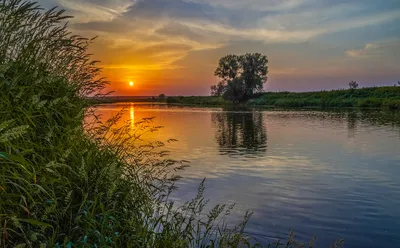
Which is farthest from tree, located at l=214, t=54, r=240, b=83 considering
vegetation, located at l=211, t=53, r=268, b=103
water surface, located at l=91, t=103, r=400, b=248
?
water surface, located at l=91, t=103, r=400, b=248

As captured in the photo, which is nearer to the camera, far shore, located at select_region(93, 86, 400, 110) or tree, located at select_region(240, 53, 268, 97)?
far shore, located at select_region(93, 86, 400, 110)

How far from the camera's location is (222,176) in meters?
15.8

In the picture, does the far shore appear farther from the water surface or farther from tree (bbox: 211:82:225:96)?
the water surface

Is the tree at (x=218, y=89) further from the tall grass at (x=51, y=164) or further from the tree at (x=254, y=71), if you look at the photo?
the tall grass at (x=51, y=164)

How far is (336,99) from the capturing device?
97.0m

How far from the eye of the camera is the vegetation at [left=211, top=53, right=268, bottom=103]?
115 m

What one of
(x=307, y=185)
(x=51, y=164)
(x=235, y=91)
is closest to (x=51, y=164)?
(x=51, y=164)

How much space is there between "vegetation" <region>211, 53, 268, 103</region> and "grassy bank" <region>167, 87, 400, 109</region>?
11.9ft

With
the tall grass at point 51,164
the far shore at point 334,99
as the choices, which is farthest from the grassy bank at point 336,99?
the tall grass at point 51,164

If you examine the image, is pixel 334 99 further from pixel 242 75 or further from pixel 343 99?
pixel 242 75

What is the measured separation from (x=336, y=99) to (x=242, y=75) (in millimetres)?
32173

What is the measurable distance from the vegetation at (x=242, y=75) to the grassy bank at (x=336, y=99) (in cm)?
362

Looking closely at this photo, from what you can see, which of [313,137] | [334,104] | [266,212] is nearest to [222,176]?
[266,212]

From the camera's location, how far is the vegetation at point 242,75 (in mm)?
115000
